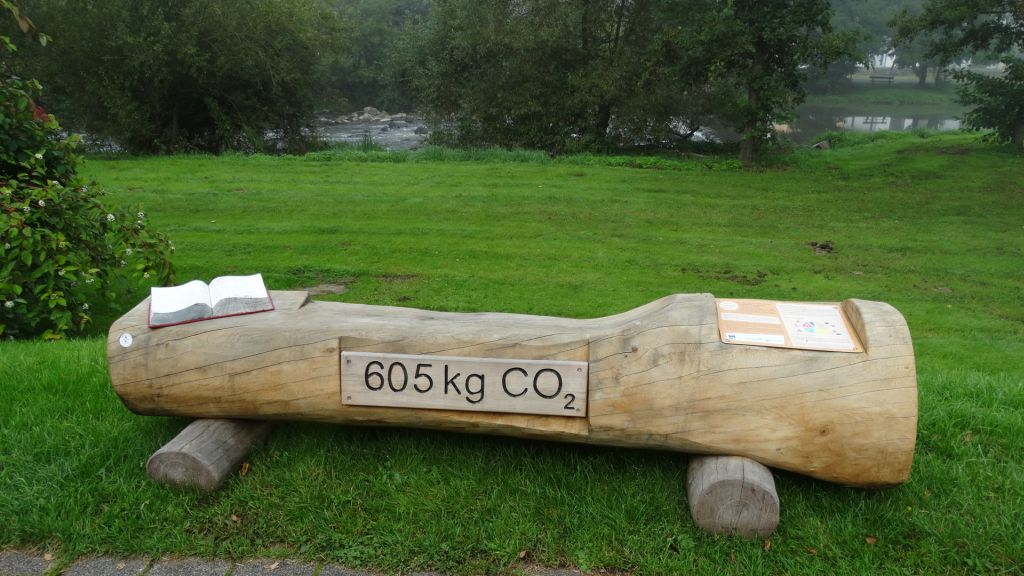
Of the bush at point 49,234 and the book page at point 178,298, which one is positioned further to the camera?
the bush at point 49,234

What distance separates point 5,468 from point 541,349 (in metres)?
2.44

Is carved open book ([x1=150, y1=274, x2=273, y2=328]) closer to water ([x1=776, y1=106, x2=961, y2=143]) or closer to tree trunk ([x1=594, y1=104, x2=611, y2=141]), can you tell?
tree trunk ([x1=594, y1=104, x2=611, y2=141])

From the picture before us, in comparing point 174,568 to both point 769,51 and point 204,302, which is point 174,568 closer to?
point 204,302

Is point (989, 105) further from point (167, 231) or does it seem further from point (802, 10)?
point (167, 231)

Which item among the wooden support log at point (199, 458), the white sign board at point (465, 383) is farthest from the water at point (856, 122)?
the wooden support log at point (199, 458)

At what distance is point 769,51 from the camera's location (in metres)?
16.0

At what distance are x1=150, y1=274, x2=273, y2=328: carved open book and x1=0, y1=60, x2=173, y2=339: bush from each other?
232 centimetres

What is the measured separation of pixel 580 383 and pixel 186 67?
710 inches

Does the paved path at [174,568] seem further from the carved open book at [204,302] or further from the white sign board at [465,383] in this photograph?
the carved open book at [204,302]

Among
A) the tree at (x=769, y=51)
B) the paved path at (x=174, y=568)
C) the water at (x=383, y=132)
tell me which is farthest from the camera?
the water at (x=383, y=132)

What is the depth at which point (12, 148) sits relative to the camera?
6137 millimetres

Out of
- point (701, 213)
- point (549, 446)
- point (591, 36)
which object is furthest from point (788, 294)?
point (591, 36)

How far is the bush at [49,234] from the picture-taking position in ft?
17.8

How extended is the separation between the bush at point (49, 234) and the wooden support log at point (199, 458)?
2661mm
